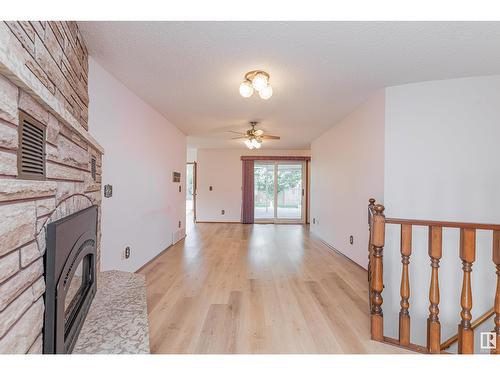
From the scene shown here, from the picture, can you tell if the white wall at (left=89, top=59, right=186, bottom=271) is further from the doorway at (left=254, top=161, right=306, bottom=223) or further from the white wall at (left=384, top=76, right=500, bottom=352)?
the doorway at (left=254, top=161, right=306, bottom=223)

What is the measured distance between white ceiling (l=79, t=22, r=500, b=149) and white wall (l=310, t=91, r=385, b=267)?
0.38m

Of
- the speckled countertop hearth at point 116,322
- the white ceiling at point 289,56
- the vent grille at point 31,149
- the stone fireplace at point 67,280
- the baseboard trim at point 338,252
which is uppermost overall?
the white ceiling at point 289,56

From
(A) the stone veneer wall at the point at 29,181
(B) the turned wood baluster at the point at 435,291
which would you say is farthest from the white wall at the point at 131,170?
(B) the turned wood baluster at the point at 435,291

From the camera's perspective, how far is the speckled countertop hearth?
1.19m

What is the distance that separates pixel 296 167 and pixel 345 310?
557 cm

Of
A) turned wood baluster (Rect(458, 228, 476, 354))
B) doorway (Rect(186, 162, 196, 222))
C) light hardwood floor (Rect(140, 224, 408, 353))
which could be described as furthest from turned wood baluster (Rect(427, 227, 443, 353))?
doorway (Rect(186, 162, 196, 222))

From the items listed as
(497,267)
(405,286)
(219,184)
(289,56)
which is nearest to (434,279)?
(405,286)

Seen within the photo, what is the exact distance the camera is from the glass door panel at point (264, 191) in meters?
7.47

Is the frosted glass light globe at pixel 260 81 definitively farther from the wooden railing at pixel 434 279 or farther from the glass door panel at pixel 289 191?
the glass door panel at pixel 289 191

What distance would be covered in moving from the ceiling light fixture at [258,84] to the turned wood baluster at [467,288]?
1.81 m

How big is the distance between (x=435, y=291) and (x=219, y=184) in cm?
623

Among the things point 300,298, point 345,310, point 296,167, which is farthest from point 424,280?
point 296,167

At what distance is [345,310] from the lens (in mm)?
2201

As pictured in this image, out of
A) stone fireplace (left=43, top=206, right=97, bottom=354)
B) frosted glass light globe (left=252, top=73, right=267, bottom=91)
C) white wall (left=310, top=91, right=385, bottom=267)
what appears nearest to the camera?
stone fireplace (left=43, top=206, right=97, bottom=354)
